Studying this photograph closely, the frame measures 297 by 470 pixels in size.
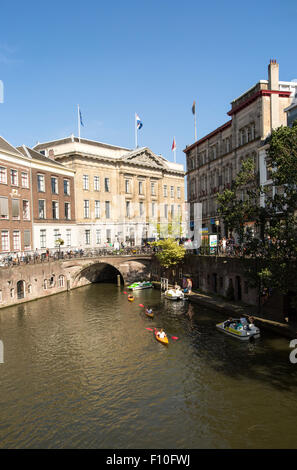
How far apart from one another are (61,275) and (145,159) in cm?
3683

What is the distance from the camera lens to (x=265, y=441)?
16250 mm

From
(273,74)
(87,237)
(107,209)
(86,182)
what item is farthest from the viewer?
(107,209)

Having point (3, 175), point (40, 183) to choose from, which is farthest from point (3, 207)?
point (40, 183)

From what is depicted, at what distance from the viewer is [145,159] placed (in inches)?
3098

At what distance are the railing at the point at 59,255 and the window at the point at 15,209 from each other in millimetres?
5441

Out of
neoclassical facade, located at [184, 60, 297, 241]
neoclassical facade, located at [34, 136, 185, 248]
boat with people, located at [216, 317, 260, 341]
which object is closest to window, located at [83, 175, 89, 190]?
neoclassical facade, located at [34, 136, 185, 248]

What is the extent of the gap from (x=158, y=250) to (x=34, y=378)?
38966 mm

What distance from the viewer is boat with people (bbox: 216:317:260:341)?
28.4 m

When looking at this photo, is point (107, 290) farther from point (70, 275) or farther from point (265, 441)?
point (265, 441)

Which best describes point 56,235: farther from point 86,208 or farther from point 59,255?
point 86,208

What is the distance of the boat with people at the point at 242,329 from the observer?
93.2 feet

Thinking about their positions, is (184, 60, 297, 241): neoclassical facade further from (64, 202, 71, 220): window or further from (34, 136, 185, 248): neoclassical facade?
(64, 202, 71, 220): window

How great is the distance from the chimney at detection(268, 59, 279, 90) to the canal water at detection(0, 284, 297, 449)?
1180 inches

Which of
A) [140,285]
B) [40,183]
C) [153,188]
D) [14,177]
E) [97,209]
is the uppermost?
[153,188]
